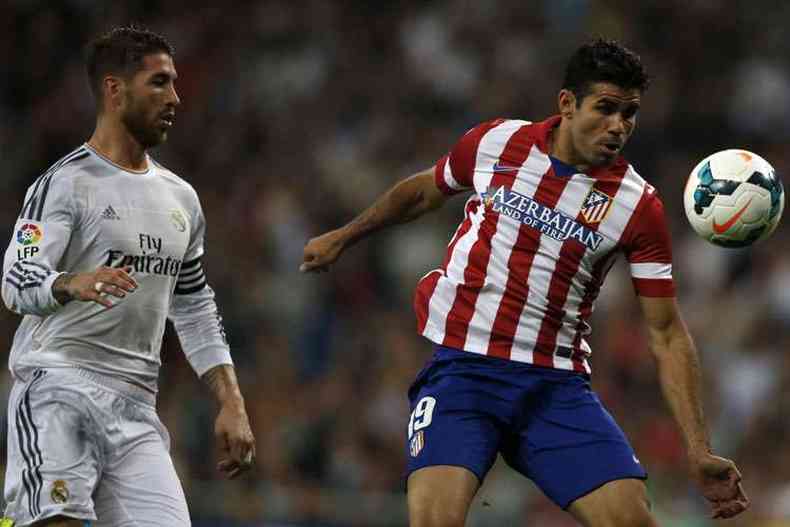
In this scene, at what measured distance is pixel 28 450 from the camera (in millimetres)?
5418

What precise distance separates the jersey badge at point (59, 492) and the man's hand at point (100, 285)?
2.22 ft

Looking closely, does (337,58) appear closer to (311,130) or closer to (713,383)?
(311,130)

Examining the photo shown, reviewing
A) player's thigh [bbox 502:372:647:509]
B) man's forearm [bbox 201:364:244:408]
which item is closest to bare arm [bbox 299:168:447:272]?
man's forearm [bbox 201:364:244:408]

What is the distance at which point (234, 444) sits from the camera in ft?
19.1

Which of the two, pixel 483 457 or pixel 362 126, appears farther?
pixel 362 126

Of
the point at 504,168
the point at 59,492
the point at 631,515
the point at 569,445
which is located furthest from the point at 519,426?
the point at 59,492

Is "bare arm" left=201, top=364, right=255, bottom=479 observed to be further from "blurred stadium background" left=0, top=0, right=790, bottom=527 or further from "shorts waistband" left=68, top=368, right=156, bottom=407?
"blurred stadium background" left=0, top=0, right=790, bottom=527

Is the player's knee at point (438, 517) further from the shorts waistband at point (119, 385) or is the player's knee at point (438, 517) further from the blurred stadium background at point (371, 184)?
the blurred stadium background at point (371, 184)

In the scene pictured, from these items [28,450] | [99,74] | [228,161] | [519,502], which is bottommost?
[519,502]

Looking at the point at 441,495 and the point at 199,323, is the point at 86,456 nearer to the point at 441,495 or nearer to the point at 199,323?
the point at 199,323

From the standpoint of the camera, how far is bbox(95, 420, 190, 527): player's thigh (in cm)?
554

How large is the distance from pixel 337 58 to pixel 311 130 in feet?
2.78

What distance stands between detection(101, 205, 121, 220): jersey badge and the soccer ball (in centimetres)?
217

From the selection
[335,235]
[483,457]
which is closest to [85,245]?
[335,235]
